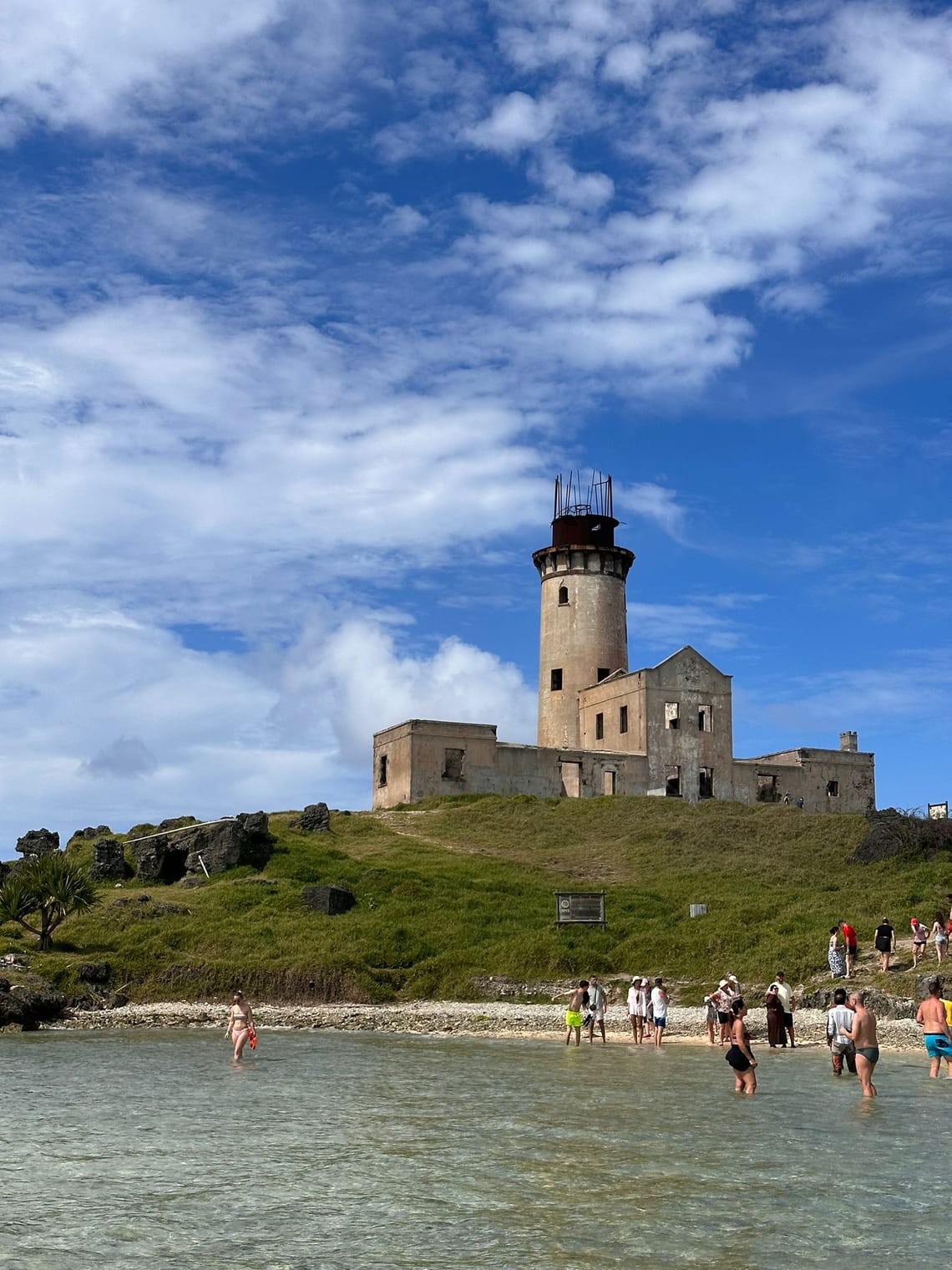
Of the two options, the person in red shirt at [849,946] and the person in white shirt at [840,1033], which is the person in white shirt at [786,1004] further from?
the person in white shirt at [840,1033]

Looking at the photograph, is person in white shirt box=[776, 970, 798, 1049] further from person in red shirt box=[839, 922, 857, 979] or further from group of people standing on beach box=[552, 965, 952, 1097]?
person in red shirt box=[839, 922, 857, 979]

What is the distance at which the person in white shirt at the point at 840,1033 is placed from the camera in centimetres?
2241

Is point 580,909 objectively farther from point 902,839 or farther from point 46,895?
point 46,895

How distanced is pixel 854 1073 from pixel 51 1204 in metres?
14.6

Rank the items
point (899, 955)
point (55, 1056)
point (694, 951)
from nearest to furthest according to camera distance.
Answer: point (55, 1056), point (899, 955), point (694, 951)

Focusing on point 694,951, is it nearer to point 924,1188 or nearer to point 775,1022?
point 775,1022

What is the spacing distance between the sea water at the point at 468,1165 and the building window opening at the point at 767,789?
4342 cm

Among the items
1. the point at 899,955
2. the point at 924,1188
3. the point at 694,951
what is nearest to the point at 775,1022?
the point at 899,955

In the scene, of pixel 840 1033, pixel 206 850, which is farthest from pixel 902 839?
pixel 840 1033

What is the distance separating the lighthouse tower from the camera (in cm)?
7194

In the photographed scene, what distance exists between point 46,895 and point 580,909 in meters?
16.0

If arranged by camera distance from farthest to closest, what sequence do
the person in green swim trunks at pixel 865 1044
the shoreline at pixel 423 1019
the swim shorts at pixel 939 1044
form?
1. the shoreline at pixel 423 1019
2. the swim shorts at pixel 939 1044
3. the person in green swim trunks at pixel 865 1044

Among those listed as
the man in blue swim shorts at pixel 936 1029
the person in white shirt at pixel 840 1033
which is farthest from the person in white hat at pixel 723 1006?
the man in blue swim shorts at pixel 936 1029

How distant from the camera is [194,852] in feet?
164
